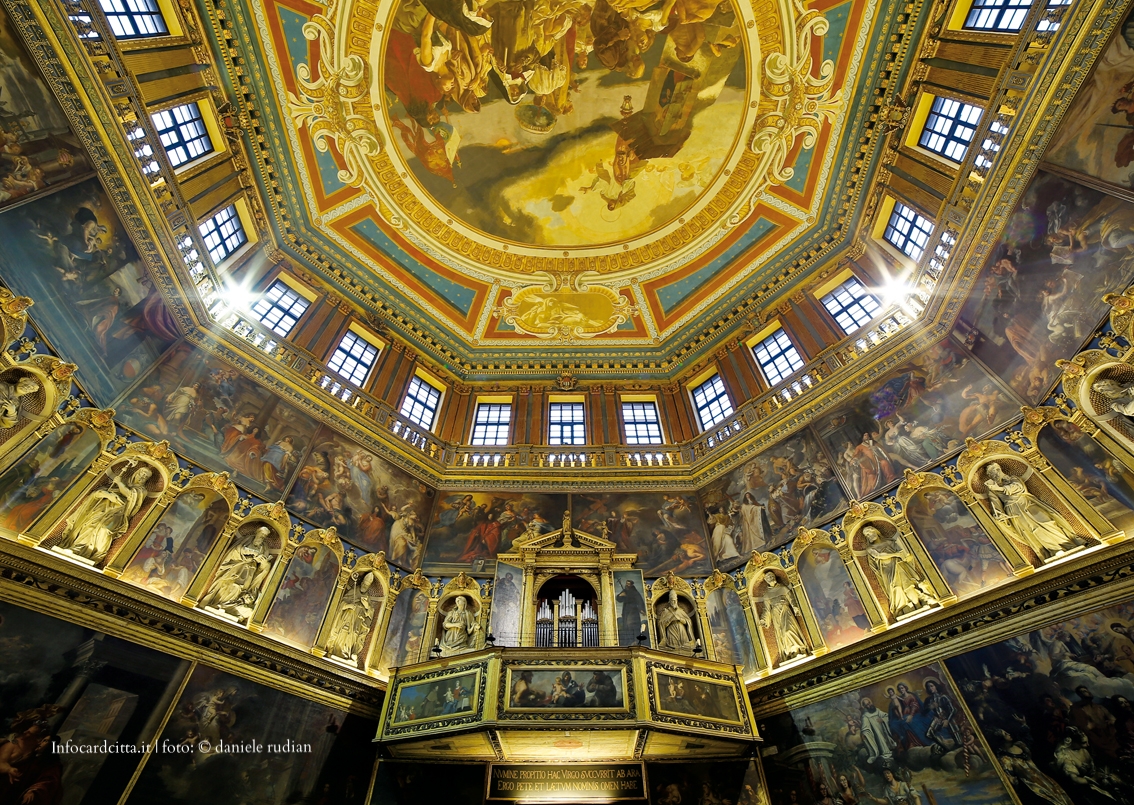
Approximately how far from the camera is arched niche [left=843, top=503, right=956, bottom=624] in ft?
36.4

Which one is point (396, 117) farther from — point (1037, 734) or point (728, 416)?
point (1037, 734)

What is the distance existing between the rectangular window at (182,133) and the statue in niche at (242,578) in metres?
9.34

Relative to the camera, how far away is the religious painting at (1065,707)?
8.08 meters

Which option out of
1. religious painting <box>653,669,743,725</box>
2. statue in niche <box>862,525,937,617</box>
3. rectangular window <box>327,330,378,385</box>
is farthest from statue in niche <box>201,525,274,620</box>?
statue in niche <box>862,525,937,617</box>

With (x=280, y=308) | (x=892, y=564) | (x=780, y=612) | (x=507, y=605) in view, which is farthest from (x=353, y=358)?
(x=892, y=564)

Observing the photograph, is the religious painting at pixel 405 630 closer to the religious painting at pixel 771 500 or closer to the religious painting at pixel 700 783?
the religious painting at pixel 700 783

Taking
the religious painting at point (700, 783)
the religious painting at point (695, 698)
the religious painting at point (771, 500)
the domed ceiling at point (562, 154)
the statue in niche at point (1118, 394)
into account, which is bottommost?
the religious painting at point (700, 783)

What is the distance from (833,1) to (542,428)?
15.2 m

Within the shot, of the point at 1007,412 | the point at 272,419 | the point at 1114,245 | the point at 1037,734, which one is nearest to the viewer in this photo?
the point at 1037,734

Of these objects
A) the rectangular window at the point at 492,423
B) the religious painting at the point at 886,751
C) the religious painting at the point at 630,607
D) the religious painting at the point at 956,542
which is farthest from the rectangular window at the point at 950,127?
the rectangular window at the point at 492,423

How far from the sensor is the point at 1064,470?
10109 mm

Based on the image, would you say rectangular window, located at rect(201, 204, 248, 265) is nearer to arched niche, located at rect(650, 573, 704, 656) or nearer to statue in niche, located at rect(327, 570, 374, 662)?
statue in niche, located at rect(327, 570, 374, 662)

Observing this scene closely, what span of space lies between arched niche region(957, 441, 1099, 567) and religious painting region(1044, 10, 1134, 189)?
532 centimetres

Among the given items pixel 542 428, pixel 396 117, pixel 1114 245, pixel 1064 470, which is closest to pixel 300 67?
pixel 396 117
